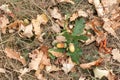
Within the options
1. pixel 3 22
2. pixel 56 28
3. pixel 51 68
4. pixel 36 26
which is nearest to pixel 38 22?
pixel 36 26

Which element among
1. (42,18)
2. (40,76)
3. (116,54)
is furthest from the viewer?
(42,18)

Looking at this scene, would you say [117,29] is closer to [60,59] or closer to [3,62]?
[60,59]

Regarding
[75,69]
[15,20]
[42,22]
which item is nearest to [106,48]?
[75,69]

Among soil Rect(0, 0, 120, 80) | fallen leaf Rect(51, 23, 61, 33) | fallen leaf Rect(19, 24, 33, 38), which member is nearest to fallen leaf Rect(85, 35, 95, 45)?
soil Rect(0, 0, 120, 80)

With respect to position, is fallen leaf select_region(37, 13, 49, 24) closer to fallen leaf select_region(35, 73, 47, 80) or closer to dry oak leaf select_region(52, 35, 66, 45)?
dry oak leaf select_region(52, 35, 66, 45)

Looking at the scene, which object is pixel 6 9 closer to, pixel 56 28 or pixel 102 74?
pixel 56 28

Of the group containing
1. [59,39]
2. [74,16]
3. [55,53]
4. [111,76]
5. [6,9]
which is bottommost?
[111,76]
